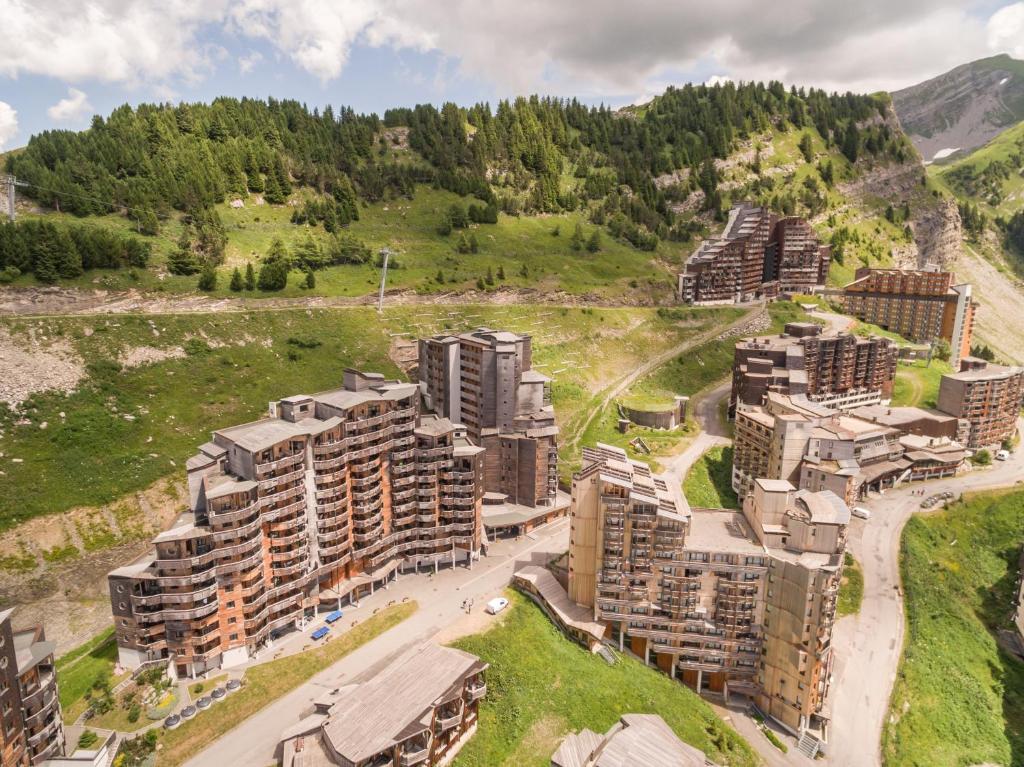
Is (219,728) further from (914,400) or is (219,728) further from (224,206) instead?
(914,400)

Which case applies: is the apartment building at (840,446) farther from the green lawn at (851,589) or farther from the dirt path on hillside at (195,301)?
the dirt path on hillside at (195,301)

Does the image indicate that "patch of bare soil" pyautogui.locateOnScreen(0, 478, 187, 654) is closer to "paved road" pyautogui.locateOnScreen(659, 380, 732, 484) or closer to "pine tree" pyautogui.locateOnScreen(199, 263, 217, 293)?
"pine tree" pyautogui.locateOnScreen(199, 263, 217, 293)

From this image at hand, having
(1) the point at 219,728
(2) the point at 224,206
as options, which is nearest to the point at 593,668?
(1) the point at 219,728

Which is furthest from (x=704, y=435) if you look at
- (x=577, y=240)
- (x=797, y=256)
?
(x=797, y=256)

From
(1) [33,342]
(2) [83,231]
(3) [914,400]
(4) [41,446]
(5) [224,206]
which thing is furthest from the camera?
(5) [224,206]

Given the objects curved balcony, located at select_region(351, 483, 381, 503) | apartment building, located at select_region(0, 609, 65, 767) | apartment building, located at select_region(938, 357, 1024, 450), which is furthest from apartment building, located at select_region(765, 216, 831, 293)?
apartment building, located at select_region(0, 609, 65, 767)

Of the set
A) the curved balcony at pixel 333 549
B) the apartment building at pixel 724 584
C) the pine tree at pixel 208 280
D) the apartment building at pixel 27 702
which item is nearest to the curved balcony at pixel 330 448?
the curved balcony at pixel 333 549
